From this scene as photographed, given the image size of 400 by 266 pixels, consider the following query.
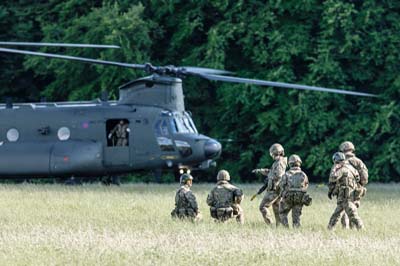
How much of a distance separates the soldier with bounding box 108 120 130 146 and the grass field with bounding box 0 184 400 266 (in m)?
3.57

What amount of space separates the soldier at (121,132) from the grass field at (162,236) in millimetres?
3565

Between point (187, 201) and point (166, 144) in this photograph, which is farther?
point (166, 144)

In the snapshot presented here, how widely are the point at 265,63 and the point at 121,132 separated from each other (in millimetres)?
11234

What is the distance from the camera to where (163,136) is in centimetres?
3033

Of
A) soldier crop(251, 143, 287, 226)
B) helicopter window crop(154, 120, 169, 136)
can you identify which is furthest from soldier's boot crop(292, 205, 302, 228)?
helicopter window crop(154, 120, 169, 136)

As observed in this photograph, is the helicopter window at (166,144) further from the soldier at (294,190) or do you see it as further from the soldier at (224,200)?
the soldier at (294,190)

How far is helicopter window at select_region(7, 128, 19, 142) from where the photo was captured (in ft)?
101

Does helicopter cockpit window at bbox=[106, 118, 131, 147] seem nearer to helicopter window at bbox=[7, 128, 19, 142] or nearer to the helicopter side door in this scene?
the helicopter side door

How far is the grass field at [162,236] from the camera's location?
15828 mm

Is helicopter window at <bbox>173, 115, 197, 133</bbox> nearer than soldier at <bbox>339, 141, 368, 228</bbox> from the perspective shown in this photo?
No

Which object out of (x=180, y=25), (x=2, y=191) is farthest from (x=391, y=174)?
(x=2, y=191)

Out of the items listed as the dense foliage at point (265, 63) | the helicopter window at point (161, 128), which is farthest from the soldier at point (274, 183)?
the dense foliage at point (265, 63)

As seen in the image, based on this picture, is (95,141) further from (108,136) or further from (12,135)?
(12,135)

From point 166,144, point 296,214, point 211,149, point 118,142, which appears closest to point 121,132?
point 118,142
